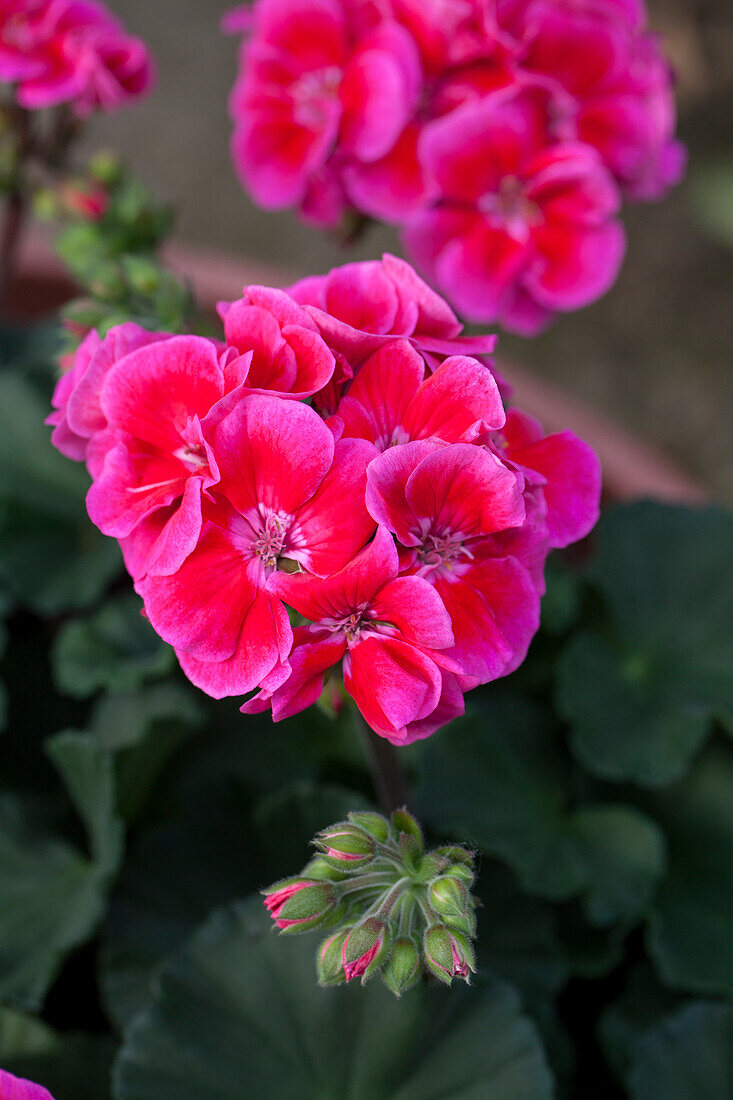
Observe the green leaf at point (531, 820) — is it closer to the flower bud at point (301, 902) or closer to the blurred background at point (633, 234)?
the flower bud at point (301, 902)

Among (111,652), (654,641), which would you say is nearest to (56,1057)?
(111,652)

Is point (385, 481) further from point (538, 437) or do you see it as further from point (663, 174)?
point (663, 174)

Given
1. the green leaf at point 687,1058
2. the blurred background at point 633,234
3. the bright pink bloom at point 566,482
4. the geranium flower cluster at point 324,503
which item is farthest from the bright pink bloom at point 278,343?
the blurred background at point 633,234

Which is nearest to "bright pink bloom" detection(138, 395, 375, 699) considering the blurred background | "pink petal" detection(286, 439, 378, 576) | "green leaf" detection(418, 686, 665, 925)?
"pink petal" detection(286, 439, 378, 576)

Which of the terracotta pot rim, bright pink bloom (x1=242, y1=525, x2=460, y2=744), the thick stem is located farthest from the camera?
the terracotta pot rim

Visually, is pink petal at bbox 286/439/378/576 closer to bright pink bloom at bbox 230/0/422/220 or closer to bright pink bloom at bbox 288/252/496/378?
bright pink bloom at bbox 288/252/496/378
